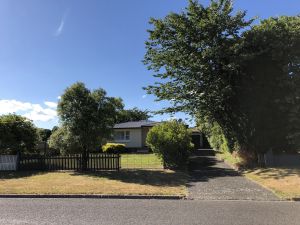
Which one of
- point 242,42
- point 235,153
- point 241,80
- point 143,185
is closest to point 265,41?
point 242,42

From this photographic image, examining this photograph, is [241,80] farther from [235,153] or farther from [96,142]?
[96,142]

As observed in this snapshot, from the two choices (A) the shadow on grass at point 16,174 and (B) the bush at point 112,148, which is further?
(B) the bush at point 112,148

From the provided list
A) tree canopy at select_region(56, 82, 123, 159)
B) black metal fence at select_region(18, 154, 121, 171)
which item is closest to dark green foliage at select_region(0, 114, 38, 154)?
black metal fence at select_region(18, 154, 121, 171)

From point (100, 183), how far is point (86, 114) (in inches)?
237

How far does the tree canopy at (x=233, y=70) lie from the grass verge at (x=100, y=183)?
5.62 meters

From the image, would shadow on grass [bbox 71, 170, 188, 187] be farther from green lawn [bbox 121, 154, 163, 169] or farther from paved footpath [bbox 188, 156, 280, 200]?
green lawn [bbox 121, 154, 163, 169]

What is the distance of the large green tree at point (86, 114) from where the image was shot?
20.0m

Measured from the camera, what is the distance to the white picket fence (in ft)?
68.5

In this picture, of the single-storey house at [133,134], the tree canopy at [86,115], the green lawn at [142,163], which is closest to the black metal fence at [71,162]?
the tree canopy at [86,115]

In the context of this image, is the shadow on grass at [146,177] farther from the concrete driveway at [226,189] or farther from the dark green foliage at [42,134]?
the dark green foliage at [42,134]

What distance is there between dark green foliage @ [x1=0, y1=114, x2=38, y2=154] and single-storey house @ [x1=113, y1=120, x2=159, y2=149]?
20.5m

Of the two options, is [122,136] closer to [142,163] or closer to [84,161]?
[142,163]

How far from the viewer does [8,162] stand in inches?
822

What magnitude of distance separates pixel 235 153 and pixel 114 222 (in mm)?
18178
